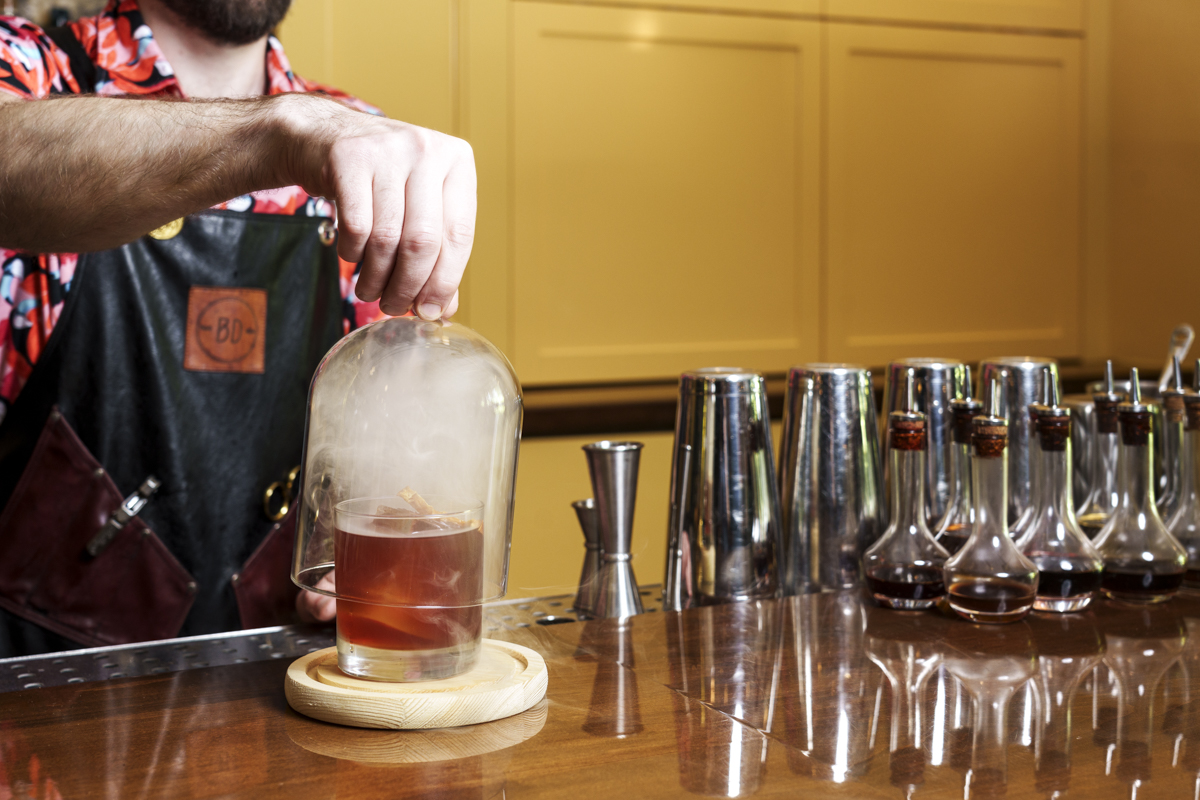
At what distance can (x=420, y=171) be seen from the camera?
2.38 ft

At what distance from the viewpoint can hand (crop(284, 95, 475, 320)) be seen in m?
0.72

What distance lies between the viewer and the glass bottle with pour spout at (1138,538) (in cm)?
102

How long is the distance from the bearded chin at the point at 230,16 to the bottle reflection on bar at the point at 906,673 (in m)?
0.99

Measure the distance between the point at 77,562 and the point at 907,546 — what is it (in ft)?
2.98

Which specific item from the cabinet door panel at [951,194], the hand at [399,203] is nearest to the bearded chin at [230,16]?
the hand at [399,203]

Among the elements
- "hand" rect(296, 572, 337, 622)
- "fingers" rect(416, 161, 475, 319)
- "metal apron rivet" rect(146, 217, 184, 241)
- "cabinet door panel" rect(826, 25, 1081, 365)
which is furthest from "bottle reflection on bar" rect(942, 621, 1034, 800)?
"cabinet door panel" rect(826, 25, 1081, 365)

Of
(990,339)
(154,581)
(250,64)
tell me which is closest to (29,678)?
(154,581)

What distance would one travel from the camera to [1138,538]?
1.02 m

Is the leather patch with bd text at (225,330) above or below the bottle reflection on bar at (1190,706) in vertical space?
above

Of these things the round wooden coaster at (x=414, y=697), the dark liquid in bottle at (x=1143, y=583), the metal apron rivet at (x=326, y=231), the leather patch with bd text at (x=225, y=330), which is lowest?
the round wooden coaster at (x=414, y=697)

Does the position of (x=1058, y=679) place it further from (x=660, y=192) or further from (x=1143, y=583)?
(x=660, y=192)

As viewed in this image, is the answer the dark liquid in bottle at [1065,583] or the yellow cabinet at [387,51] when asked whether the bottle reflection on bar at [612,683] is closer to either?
the dark liquid in bottle at [1065,583]

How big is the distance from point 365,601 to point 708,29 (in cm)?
210

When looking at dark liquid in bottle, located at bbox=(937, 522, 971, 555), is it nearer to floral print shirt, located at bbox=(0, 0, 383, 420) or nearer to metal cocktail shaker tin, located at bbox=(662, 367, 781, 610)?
metal cocktail shaker tin, located at bbox=(662, 367, 781, 610)
